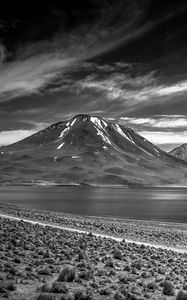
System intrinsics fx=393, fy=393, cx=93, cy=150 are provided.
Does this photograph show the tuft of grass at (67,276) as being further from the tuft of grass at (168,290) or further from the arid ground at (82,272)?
the tuft of grass at (168,290)

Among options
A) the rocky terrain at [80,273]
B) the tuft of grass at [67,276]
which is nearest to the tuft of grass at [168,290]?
the rocky terrain at [80,273]

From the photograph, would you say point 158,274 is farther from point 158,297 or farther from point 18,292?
point 18,292

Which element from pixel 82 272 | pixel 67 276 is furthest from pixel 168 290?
pixel 67 276

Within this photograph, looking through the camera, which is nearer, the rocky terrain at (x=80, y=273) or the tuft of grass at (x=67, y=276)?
the rocky terrain at (x=80, y=273)

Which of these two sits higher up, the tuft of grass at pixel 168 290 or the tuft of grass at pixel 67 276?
the tuft of grass at pixel 67 276

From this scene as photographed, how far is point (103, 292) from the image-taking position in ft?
46.2

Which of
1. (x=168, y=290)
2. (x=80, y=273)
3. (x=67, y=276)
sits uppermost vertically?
(x=67, y=276)

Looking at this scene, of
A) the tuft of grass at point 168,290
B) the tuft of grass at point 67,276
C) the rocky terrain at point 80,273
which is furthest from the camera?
the tuft of grass at point 67,276

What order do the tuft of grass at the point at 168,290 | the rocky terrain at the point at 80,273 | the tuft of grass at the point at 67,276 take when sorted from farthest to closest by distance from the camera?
1. the tuft of grass at the point at 67,276
2. the tuft of grass at the point at 168,290
3. the rocky terrain at the point at 80,273

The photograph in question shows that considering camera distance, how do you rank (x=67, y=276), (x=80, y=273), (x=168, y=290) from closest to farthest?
(x=168, y=290) < (x=67, y=276) < (x=80, y=273)

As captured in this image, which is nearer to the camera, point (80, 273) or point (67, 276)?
point (67, 276)

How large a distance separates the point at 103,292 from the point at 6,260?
21.9 feet

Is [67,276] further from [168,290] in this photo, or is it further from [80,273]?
[168,290]

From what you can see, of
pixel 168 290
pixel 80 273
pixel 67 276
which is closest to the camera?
pixel 168 290
